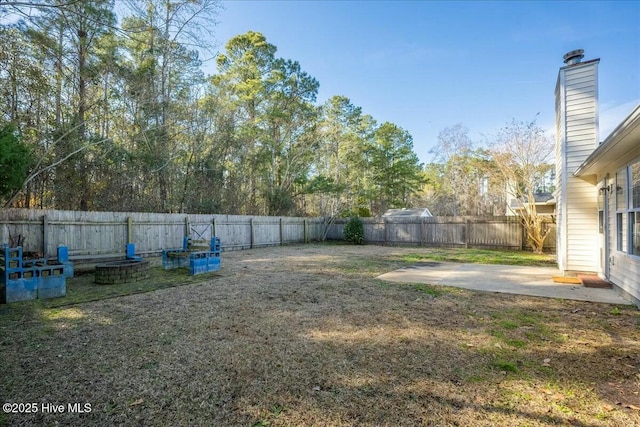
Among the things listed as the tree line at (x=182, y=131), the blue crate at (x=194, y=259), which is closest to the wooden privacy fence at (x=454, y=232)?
the tree line at (x=182, y=131)

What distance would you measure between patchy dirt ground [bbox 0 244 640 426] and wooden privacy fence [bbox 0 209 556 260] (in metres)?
4.50

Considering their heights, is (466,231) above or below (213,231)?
below

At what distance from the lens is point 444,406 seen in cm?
206

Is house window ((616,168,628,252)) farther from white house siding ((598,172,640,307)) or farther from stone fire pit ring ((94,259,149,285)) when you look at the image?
stone fire pit ring ((94,259,149,285))

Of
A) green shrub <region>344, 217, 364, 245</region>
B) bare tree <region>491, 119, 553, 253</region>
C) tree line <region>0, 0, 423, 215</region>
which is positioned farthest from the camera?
green shrub <region>344, 217, 364, 245</region>

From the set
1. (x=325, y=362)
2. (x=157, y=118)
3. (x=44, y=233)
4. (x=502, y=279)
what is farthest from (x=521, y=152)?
(x=44, y=233)

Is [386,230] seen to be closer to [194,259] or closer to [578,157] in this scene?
[578,157]

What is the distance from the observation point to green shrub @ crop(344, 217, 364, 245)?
1644cm

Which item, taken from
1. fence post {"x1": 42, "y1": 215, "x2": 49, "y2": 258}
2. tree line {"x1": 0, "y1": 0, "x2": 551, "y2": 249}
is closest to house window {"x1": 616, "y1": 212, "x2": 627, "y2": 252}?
tree line {"x1": 0, "y1": 0, "x2": 551, "y2": 249}

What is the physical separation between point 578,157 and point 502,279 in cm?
305

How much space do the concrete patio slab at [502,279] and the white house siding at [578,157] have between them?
0.78m

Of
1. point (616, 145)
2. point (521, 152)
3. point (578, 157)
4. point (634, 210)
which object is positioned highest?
point (521, 152)

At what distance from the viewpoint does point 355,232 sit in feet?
54.1

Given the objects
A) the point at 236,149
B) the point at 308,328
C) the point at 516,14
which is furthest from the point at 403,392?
the point at 236,149
